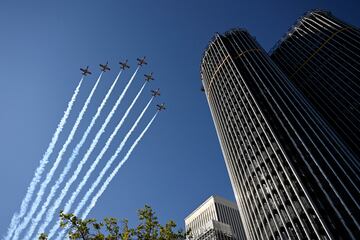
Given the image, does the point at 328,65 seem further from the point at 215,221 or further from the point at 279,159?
the point at 215,221

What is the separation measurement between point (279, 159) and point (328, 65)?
5564 cm

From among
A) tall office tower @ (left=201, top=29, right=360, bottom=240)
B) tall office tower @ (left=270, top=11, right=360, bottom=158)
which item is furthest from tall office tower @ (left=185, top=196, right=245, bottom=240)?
tall office tower @ (left=270, top=11, right=360, bottom=158)

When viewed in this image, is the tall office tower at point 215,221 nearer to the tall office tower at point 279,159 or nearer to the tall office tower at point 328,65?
the tall office tower at point 279,159

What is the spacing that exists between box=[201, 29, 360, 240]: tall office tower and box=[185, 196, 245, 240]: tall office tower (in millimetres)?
67019

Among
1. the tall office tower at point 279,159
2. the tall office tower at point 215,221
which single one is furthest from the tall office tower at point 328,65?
the tall office tower at point 215,221

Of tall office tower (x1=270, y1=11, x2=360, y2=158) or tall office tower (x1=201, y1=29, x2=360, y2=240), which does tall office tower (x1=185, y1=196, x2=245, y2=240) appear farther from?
tall office tower (x1=270, y1=11, x2=360, y2=158)

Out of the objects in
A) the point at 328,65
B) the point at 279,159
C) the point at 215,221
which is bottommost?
the point at 279,159

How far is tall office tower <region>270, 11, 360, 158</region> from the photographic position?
9762 centimetres

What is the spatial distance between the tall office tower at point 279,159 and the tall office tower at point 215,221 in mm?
67019

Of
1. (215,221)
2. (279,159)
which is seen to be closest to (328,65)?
(279,159)

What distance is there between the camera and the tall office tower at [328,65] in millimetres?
97625

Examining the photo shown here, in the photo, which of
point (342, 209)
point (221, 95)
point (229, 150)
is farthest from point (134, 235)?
point (221, 95)

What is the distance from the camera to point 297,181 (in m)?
68.8

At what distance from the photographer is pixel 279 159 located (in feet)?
248
